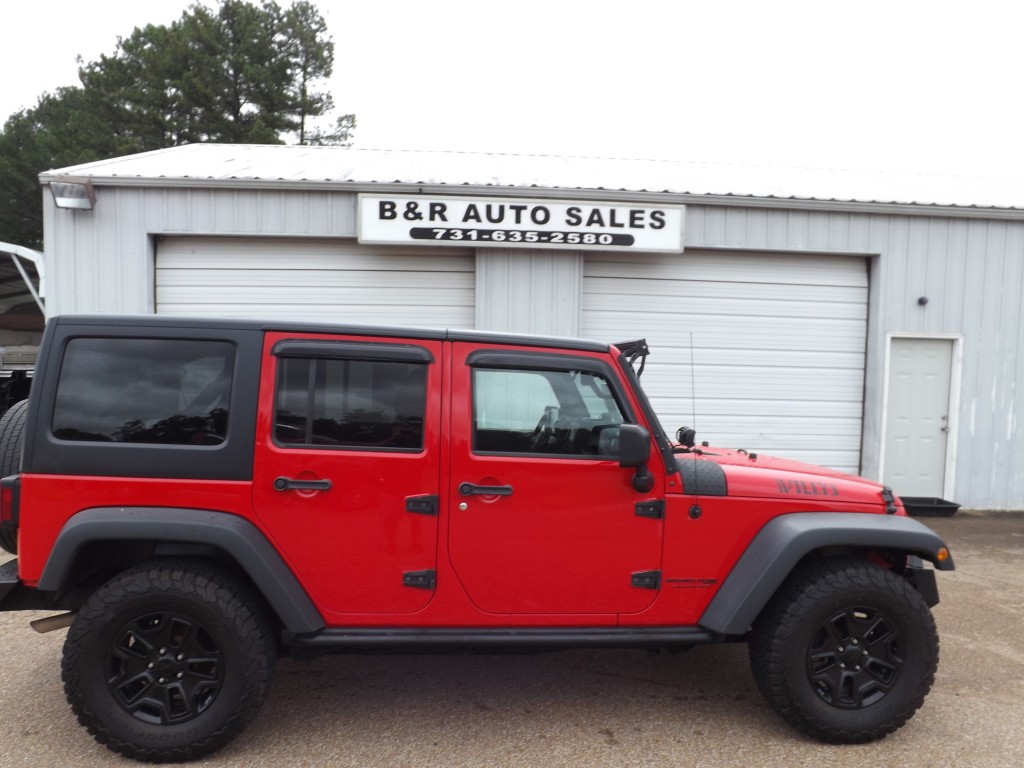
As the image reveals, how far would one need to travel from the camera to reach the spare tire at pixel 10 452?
3.42m

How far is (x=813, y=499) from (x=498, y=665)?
2015mm

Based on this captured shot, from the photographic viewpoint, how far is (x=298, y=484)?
129 inches

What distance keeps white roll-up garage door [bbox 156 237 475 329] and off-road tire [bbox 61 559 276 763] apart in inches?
225

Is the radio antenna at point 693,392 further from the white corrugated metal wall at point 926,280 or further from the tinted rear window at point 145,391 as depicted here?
the tinted rear window at point 145,391

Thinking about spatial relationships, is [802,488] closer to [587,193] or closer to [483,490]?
[483,490]

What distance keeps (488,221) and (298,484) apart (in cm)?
569

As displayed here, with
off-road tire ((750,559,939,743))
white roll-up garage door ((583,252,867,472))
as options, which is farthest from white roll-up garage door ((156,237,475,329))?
off-road tire ((750,559,939,743))

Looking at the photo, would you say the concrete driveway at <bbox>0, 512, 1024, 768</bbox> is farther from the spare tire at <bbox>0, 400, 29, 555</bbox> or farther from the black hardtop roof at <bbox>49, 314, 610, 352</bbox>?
the black hardtop roof at <bbox>49, 314, 610, 352</bbox>

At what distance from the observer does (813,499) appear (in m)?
3.61

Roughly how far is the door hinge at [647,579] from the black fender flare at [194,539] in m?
1.46

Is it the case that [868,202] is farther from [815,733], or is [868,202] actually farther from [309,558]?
[309,558]

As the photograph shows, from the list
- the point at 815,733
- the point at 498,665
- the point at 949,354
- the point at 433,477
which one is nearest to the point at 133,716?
the point at 433,477

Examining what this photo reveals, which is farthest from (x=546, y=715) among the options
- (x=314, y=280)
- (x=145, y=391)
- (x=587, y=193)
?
(x=314, y=280)

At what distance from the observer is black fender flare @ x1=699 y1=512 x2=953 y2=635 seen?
3389 millimetres
